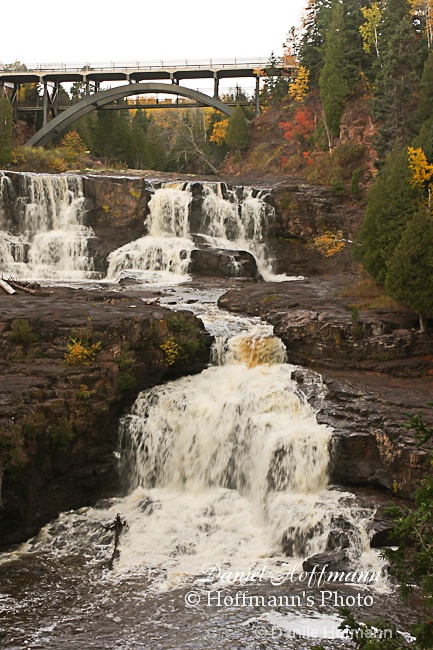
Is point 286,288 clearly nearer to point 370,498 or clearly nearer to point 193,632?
point 370,498

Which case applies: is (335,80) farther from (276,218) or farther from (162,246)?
(162,246)

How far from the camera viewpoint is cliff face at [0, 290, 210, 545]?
16.2 metres

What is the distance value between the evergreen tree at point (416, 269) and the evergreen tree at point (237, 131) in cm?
3582

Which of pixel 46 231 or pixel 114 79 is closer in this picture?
pixel 46 231

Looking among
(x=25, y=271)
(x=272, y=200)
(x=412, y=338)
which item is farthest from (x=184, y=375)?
(x=272, y=200)

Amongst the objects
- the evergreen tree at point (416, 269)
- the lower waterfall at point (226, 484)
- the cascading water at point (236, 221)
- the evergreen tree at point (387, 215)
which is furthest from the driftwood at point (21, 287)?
the evergreen tree at point (416, 269)

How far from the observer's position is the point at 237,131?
55031 mm

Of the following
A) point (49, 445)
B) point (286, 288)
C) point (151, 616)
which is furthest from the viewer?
point (286, 288)

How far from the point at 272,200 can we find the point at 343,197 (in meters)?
4.06

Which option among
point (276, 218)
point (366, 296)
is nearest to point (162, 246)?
point (276, 218)

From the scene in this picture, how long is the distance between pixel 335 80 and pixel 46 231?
67.6 ft

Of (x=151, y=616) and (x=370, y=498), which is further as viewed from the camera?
(x=370, y=498)

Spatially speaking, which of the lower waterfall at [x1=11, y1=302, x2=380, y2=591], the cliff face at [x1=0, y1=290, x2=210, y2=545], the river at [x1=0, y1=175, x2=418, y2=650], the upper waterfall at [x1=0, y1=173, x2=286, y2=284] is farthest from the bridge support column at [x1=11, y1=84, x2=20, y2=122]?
the lower waterfall at [x1=11, y1=302, x2=380, y2=591]

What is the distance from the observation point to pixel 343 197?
1470 inches
